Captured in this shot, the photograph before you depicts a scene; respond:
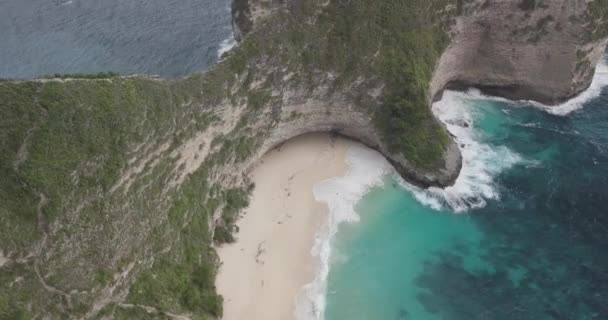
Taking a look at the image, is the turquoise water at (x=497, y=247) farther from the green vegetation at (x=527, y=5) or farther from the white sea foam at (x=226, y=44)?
the white sea foam at (x=226, y=44)

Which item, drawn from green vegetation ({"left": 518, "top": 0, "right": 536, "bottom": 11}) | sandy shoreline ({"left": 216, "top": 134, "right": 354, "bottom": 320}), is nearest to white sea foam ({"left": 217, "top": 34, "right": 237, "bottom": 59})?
sandy shoreline ({"left": 216, "top": 134, "right": 354, "bottom": 320})

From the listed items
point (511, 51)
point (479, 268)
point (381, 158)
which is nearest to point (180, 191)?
point (381, 158)

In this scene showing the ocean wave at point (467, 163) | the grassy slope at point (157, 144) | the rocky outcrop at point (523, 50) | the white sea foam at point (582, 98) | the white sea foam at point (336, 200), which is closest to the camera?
the grassy slope at point (157, 144)

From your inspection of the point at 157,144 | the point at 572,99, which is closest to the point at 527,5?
the point at 572,99

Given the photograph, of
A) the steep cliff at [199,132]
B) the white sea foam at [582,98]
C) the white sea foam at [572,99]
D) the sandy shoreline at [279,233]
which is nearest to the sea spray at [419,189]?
the sandy shoreline at [279,233]

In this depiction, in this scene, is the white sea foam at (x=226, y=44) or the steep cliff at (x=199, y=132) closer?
the steep cliff at (x=199, y=132)

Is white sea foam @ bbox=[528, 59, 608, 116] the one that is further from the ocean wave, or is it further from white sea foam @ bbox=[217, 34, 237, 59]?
white sea foam @ bbox=[217, 34, 237, 59]

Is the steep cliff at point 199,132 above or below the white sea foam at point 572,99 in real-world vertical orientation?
above

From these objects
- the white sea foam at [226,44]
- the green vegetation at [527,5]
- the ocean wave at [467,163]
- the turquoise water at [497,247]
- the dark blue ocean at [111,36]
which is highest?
the green vegetation at [527,5]
